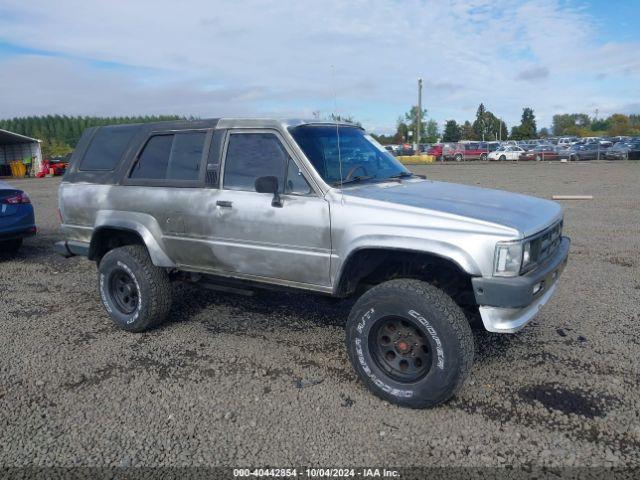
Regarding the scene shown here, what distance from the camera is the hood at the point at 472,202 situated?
3527 millimetres

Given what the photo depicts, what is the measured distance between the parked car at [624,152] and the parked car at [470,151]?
1039cm

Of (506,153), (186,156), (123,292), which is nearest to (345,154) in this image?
(186,156)

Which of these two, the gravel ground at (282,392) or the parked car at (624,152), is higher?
the parked car at (624,152)

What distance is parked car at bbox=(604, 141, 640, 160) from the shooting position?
35.6 m

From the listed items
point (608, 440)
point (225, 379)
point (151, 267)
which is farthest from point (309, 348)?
point (608, 440)

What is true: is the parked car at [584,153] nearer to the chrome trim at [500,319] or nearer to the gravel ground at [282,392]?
the gravel ground at [282,392]

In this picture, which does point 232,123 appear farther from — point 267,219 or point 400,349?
point 400,349

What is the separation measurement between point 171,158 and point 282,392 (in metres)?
2.36

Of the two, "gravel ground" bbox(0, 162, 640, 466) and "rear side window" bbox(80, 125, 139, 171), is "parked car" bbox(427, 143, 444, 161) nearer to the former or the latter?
"gravel ground" bbox(0, 162, 640, 466)

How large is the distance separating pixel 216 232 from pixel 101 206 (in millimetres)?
1464

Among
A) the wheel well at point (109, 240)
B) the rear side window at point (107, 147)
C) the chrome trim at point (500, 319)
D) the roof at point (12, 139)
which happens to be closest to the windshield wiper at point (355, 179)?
the chrome trim at point (500, 319)

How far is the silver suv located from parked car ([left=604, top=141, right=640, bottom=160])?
121ft

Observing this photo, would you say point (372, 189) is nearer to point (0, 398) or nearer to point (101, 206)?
point (101, 206)

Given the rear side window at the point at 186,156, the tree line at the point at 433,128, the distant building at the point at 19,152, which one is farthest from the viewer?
the tree line at the point at 433,128
